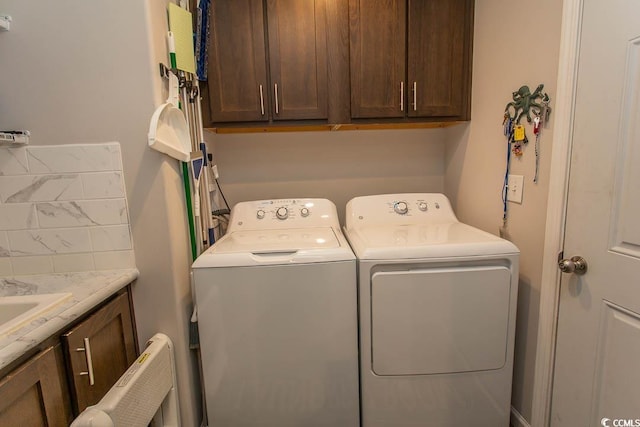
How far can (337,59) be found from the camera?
166 cm

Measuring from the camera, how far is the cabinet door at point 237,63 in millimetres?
1602

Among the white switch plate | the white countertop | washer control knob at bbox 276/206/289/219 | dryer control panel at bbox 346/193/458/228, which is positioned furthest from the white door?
the white countertop

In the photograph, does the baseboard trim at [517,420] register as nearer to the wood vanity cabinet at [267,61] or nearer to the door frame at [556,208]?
the door frame at [556,208]

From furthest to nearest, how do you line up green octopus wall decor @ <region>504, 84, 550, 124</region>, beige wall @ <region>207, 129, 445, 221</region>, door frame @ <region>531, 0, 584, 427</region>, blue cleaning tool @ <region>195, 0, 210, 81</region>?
beige wall @ <region>207, 129, 445, 221</region> → blue cleaning tool @ <region>195, 0, 210, 81</region> → green octopus wall decor @ <region>504, 84, 550, 124</region> → door frame @ <region>531, 0, 584, 427</region>

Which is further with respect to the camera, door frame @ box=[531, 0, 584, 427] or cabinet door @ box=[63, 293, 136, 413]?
door frame @ box=[531, 0, 584, 427]

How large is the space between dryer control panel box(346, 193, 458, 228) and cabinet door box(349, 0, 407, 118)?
485 millimetres

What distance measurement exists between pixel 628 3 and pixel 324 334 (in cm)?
151

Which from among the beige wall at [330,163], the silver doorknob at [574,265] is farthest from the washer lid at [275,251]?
the silver doorknob at [574,265]

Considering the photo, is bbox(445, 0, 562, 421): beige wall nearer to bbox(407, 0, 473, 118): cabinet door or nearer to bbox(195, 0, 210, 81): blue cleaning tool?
bbox(407, 0, 473, 118): cabinet door

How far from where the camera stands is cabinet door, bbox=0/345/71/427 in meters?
0.72

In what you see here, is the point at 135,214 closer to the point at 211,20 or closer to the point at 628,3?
the point at 211,20

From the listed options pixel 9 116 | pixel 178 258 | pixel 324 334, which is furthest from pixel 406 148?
pixel 9 116

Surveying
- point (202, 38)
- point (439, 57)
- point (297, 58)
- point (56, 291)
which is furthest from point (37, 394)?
point (439, 57)

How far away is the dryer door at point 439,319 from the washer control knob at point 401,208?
1.80 feet
